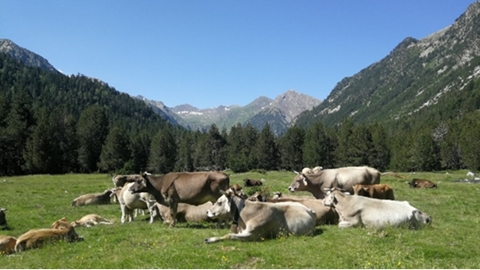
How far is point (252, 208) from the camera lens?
12133mm

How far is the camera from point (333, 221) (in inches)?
571

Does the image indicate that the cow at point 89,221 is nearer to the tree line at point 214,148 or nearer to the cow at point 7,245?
the cow at point 7,245

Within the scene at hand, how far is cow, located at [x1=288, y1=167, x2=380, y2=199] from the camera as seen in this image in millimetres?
20016

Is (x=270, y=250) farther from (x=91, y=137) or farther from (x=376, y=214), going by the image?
(x=91, y=137)

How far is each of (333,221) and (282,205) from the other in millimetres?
3273

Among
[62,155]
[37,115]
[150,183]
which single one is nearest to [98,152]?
[62,155]

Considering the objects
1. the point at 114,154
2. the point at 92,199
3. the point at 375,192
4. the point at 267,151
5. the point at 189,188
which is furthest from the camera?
the point at 267,151

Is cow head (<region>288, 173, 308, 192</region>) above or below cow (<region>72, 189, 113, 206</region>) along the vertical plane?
above

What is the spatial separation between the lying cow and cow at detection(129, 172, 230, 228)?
2525 mm

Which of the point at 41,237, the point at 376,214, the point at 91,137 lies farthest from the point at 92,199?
the point at 91,137

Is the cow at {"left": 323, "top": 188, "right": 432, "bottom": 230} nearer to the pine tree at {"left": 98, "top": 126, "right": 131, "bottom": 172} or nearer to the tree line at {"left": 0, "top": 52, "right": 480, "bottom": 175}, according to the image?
the tree line at {"left": 0, "top": 52, "right": 480, "bottom": 175}

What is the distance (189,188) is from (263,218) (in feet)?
15.7

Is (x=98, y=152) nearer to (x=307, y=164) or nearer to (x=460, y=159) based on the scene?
(x=307, y=164)

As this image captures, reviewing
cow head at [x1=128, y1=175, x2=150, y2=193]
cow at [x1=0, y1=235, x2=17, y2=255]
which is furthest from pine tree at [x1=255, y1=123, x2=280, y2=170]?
cow at [x1=0, y1=235, x2=17, y2=255]
